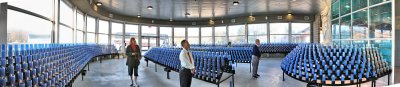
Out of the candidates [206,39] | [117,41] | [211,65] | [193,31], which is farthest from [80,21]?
[206,39]

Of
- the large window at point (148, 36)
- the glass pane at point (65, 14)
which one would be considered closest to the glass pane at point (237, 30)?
the large window at point (148, 36)

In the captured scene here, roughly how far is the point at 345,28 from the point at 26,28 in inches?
373

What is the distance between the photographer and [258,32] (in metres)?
16.8

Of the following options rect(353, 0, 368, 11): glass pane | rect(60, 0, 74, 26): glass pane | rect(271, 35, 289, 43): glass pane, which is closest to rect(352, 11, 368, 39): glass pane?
rect(353, 0, 368, 11): glass pane

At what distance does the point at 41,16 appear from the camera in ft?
19.9

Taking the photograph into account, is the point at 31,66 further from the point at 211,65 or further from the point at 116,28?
the point at 116,28

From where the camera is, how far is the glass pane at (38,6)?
4877 millimetres

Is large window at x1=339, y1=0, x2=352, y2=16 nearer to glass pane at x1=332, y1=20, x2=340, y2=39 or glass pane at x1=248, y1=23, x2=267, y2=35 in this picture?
glass pane at x1=332, y1=20, x2=340, y2=39

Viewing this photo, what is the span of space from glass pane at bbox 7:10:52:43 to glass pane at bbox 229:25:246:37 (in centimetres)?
1301

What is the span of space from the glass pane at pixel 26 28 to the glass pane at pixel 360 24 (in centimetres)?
867

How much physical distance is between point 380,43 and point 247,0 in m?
5.18

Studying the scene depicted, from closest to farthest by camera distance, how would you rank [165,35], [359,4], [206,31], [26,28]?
1. [26,28]
2. [359,4]
3. [165,35]
4. [206,31]

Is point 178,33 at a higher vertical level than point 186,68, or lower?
higher

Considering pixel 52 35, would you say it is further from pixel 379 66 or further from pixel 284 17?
pixel 284 17
